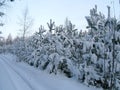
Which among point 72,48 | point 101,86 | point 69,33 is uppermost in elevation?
point 69,33

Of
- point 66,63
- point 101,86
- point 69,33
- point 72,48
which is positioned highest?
point 69,33

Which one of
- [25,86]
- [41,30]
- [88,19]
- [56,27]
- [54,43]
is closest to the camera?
[25,86]

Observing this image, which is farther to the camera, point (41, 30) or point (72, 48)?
point (41, 30)

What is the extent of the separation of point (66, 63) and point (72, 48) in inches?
43.5

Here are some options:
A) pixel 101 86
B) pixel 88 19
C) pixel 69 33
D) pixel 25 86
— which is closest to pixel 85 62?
pixel 101 86

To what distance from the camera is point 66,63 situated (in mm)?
14609

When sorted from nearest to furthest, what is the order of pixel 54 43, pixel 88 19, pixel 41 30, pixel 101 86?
pixel 101 86
pixel 88 19
pixel 54 43
pixel 41 30

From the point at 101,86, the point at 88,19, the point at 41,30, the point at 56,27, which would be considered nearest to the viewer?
the point at 101,86

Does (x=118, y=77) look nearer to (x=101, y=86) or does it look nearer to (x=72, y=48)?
(x=101, y=86)

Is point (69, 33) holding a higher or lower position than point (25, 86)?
higher

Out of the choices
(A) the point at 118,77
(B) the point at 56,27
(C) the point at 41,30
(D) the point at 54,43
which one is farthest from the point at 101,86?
(C) the point at 41,30

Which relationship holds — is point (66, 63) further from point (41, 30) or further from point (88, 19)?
point (41, 30)

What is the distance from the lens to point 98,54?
12.1 metres

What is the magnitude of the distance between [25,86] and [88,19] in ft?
16.3
